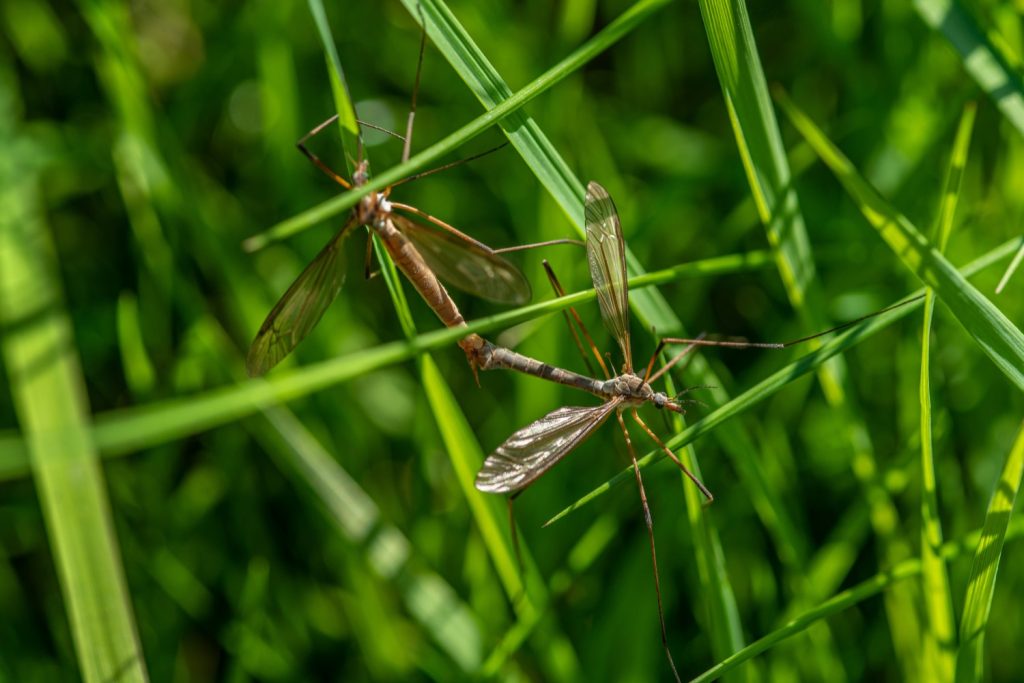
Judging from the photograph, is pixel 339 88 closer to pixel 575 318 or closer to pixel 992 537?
pixel 575 318

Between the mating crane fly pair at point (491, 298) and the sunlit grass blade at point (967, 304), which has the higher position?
the mating crane fly pair at point (491, 298)

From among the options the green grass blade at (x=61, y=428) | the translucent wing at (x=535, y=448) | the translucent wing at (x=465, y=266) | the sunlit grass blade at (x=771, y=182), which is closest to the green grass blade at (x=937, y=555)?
the sunlit grass blade at (x=771, y=182)

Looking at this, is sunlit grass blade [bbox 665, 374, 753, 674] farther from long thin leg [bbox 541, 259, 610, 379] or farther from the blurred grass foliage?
long thin leg [bbox 541, 259, 610, 379]

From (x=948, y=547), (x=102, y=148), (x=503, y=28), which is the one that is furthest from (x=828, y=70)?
(x=102, y=148)

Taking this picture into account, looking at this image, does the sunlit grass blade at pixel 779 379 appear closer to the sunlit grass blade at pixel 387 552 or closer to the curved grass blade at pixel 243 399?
the curved grass blade at pixel 243 399

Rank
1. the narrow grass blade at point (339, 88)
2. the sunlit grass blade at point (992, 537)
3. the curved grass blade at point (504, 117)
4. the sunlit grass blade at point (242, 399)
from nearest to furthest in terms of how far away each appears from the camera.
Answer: the sunlit grass blade at point (242, 399) → the curved grass blade at point (504, 117) → the sunlit grass blade at point (992, 537) → the narrow grass blade at point (339, 88)

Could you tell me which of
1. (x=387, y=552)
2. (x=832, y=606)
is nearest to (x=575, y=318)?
(x=387, y=552)

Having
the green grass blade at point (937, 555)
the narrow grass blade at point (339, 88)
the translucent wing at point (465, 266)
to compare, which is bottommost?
the green grass blade at point (937, 555)

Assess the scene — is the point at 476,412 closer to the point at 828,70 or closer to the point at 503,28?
the point at 503,28
